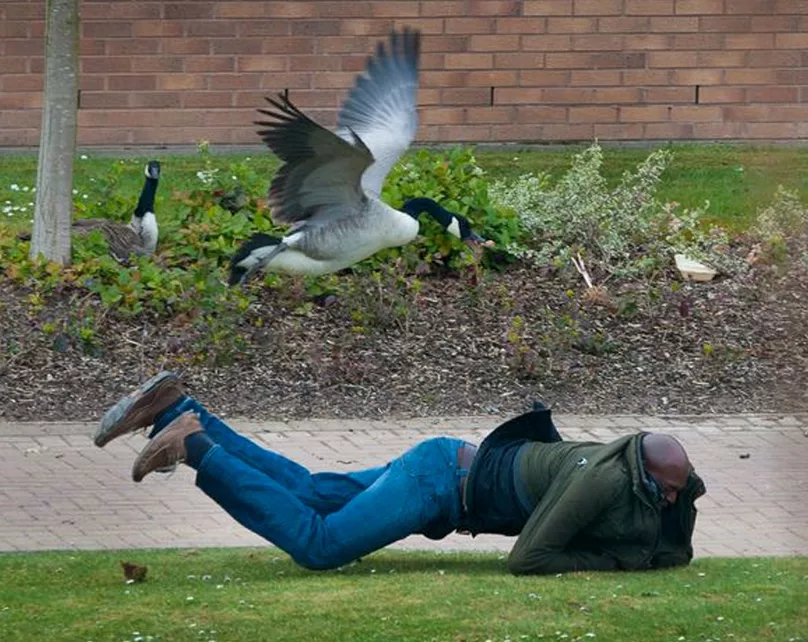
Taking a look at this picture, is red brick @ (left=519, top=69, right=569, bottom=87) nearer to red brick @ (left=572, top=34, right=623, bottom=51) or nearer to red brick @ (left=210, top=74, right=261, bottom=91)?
red brick @ (left=572, top=34, right=623, bottom=51)

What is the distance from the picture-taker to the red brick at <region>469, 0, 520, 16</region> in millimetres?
14281

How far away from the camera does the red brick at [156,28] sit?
46.0 ft

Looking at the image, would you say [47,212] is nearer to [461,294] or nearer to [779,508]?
[461,294]

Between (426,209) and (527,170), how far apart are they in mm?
3651

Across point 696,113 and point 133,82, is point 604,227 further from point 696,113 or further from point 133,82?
point 133,82

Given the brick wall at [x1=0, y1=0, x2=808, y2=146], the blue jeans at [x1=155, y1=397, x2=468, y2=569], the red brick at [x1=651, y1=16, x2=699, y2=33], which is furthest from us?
the red brick at [x1=651, y1=16, x2=699, y2=33]

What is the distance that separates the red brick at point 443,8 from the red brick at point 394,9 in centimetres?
9

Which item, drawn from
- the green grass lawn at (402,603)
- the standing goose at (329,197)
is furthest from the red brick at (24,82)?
the green grass lawn at (402,603)

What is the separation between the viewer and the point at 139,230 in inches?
422

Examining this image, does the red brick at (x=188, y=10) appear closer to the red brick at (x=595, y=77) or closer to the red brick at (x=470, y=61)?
the red brick at (x=470, y=61)

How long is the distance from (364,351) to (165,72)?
Result: 499 cm

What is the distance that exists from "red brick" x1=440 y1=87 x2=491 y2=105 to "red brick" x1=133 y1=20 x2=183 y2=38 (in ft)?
7.24

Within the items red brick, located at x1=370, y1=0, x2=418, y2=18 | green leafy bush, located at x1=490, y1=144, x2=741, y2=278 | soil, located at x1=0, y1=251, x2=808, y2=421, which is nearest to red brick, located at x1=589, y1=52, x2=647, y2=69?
red brick, located at x1=370, y1=0, x2=418, y2=18

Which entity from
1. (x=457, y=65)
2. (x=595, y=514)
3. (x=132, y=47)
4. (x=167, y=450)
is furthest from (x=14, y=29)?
(x=595, y=514)
